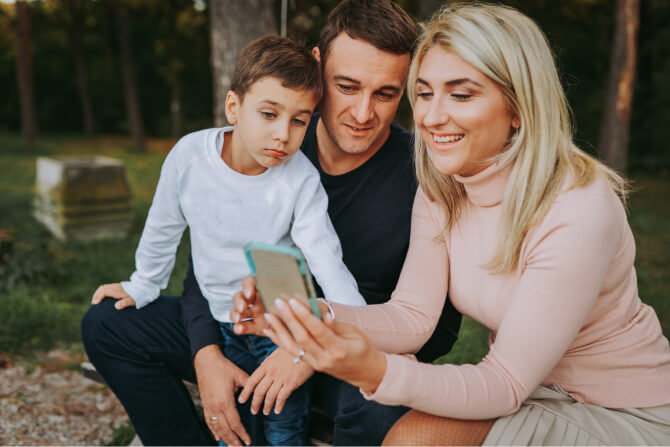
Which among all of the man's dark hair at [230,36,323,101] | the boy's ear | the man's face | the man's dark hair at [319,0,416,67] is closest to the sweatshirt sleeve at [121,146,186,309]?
the boy's ear

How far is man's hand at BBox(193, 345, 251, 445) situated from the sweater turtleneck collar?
1083 mm

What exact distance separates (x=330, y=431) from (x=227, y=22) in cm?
367

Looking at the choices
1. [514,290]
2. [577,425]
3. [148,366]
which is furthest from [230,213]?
[577,425]

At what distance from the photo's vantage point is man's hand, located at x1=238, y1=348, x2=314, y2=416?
6.71ft

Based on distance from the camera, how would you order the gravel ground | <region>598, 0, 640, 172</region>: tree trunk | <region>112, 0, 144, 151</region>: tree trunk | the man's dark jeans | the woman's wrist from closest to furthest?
the woman's wrist, the man's dark jeans, the gravel ground, <region>598, 0, 640, 172</region>: tree trunk, <region>112, 0, 144, 151</region>: tree trunk

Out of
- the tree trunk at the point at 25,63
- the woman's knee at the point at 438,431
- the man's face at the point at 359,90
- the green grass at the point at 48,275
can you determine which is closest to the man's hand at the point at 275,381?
the woman's knee at the point at 438,431

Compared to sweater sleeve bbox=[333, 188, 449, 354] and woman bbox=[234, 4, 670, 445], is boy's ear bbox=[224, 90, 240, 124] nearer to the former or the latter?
woman bbox=[234, 4, 670, 445]

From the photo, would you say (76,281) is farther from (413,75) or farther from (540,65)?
(540,65)

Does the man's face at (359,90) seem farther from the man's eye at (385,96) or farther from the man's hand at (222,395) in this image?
the man's hand at (222,395)

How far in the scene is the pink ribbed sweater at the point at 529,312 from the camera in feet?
5.40

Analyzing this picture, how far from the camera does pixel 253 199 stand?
2.31 metres

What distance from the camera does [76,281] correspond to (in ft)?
17.0

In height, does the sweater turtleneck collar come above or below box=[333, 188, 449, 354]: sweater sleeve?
above

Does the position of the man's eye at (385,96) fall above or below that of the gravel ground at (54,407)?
above
